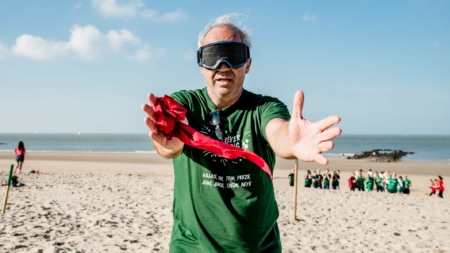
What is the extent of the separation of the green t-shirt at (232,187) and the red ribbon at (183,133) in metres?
0.17

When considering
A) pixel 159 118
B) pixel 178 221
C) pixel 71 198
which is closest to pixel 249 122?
pixel 159 118

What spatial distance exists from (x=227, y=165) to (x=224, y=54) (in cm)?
Result: 85

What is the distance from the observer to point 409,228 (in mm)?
9133

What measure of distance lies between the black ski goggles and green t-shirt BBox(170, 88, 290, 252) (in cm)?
30

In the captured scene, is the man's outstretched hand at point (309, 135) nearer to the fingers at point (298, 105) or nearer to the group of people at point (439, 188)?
the fingers at point (298, 105)

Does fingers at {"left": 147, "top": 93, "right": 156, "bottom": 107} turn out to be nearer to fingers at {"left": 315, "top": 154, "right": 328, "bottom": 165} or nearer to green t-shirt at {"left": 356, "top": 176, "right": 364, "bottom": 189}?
fingers at {"left": 315, "top": 154, "right": 328, "bottom": 165}

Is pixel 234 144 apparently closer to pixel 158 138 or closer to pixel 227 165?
pixel 227 165

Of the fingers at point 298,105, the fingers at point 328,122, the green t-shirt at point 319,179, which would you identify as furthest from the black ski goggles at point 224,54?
the green t-shirt at point 319,179

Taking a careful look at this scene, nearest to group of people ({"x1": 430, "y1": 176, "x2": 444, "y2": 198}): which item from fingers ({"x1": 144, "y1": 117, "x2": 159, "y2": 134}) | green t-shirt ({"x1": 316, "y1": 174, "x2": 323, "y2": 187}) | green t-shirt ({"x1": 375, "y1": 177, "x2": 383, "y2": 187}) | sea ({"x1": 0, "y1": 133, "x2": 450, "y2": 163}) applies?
green t-shirt ({"x1": 375, "y1": 177, "x2": 383, "y2": 187})

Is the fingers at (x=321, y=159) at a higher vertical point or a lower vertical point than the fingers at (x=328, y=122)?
lower

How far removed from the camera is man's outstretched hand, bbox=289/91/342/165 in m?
1.61

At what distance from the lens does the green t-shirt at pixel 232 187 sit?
7.98 feet

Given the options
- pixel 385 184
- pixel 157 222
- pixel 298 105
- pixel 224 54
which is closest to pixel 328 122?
pixel 298 105

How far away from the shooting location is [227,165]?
7.93 feet
